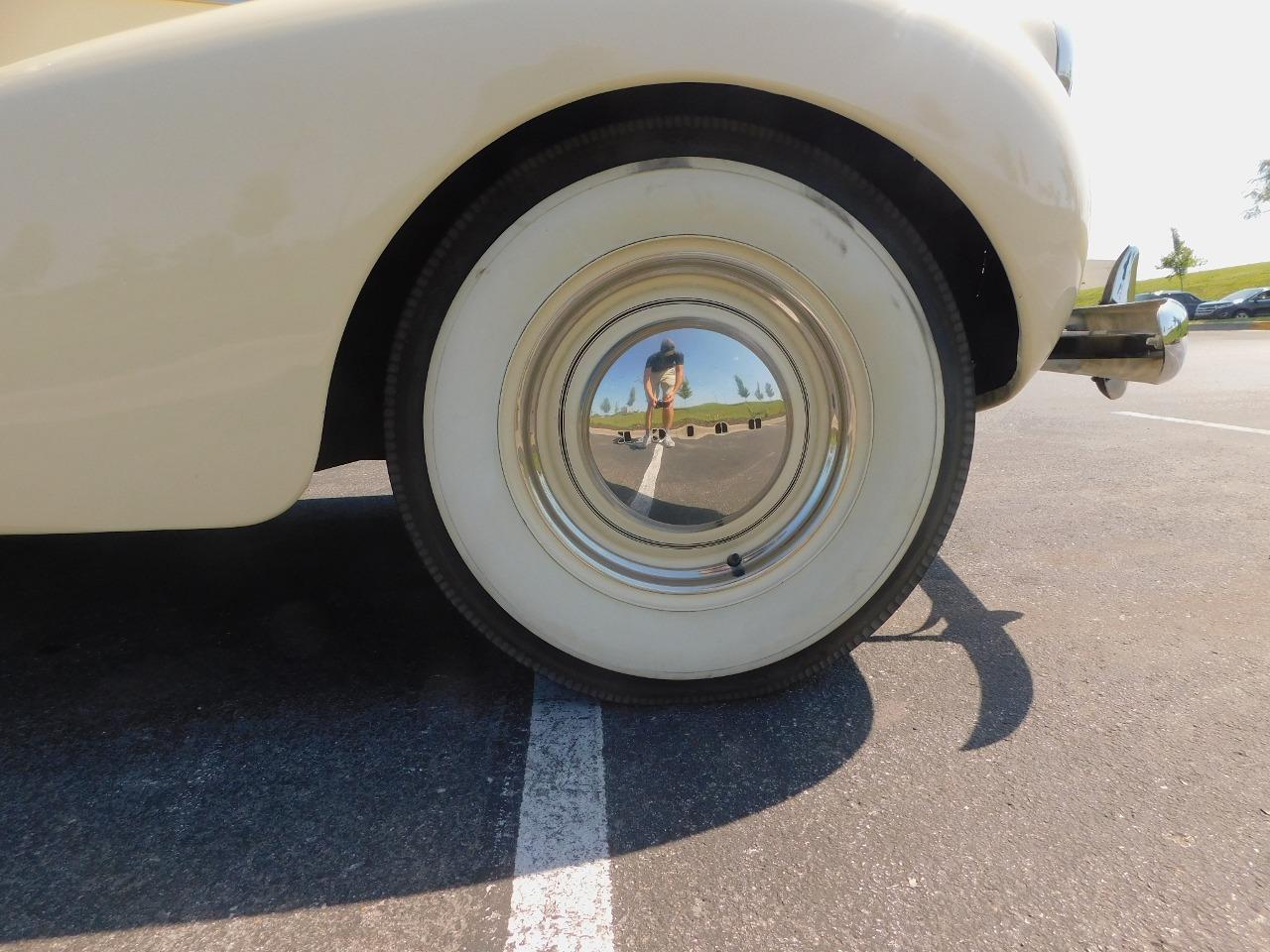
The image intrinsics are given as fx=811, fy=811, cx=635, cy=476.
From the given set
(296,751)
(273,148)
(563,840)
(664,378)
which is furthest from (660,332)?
(296,751)

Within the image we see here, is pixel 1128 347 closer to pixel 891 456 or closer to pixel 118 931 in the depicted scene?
pixel 891 456

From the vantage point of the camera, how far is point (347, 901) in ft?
3.34

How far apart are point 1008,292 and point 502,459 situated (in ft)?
3.15

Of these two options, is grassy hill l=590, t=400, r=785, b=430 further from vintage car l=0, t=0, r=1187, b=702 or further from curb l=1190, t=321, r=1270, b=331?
curb l=1190, t=321, r=1270, b=331

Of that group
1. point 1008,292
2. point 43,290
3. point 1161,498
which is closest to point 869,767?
point 1008,292

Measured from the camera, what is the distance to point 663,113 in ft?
4.33

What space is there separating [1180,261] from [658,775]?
69.4 metres

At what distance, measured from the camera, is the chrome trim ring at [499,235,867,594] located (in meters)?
1.39

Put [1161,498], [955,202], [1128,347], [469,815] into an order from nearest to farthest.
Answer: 1. [469,815]
2. [955,202]
3. [1128,347]
4. [1161,498]

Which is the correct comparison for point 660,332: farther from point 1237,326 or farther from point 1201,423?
point 1237,326

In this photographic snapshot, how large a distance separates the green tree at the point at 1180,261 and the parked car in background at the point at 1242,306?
93.3 ft

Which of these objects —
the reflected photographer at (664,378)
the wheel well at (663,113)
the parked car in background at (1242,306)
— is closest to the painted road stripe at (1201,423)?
the wheel well at (663,113)

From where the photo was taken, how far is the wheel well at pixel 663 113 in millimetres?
1318

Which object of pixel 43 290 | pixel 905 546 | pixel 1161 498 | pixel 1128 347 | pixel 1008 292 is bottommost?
pixel 1161 498
